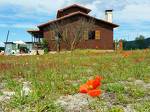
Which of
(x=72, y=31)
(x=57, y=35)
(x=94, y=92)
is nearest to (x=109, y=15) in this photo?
(x=72, y=31)

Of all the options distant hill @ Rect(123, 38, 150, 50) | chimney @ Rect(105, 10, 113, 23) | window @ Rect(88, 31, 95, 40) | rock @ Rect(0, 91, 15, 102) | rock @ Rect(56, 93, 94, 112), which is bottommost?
rock @ Rect(56, 93, 94, 112)

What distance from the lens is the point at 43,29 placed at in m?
49.1

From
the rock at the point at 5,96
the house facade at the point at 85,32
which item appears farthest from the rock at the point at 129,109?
the house facade at the point at 85,32

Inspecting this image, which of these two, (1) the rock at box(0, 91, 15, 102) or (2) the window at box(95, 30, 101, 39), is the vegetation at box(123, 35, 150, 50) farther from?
(1) the rock at box(0, 91, 15, 102)

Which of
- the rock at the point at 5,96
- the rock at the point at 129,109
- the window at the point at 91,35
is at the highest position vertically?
the window at the point at 91,35

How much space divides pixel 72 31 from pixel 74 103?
132 ft

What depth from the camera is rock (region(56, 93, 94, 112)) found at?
6211 mm

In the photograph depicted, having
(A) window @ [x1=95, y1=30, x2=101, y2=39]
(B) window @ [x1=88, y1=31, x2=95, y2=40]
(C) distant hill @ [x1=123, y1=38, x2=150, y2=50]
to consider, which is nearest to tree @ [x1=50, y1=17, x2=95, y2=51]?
(B) window @ [x1=88, y1=31, x2=95, y2=40]

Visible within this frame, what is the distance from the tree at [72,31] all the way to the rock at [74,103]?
39019mm

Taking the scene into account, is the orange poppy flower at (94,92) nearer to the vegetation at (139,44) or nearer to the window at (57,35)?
the window at (57,35)

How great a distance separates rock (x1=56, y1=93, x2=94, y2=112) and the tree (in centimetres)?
3902

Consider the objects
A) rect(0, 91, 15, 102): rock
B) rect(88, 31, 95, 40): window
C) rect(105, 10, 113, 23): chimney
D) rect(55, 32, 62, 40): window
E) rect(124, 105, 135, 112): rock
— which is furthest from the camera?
rect(105, 10, 113, 23): chimney

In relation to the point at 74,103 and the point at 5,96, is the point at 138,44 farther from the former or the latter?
the point at 74,103

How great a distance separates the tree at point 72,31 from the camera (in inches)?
1826
